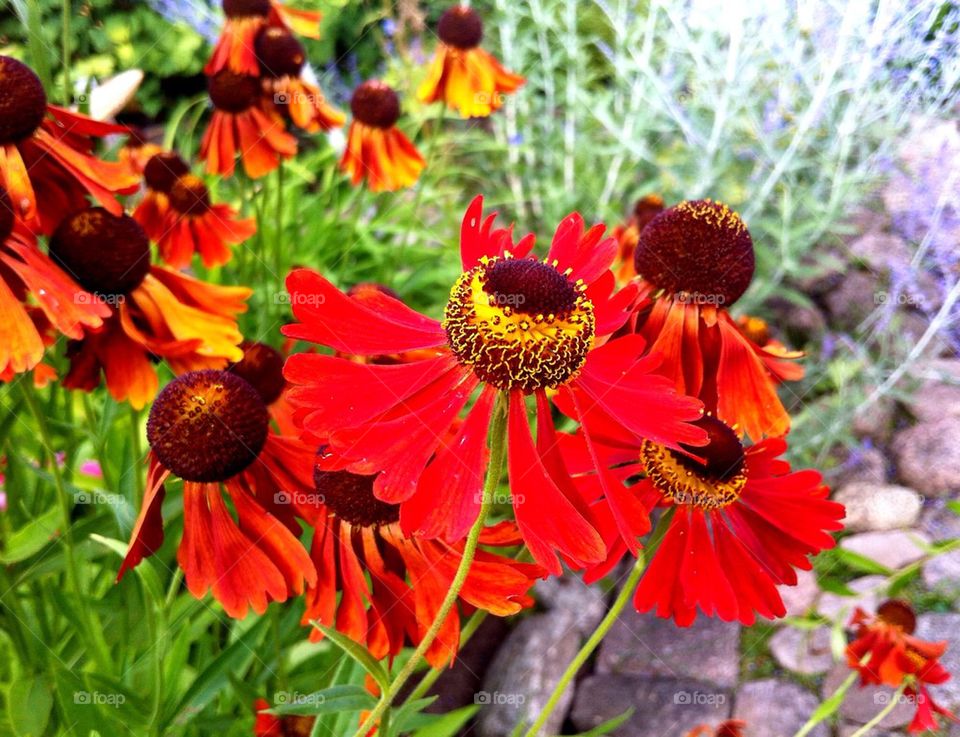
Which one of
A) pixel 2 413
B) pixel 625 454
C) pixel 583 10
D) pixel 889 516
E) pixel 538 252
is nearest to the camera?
pixel 625 454

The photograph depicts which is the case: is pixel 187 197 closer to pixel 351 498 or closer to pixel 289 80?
pixel 289 80

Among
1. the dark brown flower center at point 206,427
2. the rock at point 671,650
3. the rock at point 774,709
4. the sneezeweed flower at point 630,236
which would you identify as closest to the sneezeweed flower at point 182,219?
the sneezeweed flower at point 630,236

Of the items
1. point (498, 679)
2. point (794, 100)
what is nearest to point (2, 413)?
point (498, 679)

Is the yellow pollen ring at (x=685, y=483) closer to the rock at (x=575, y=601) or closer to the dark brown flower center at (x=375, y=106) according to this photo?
the rock at (x=575, y=601)

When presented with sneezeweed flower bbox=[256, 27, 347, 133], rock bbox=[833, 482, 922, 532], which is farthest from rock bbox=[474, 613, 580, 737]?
sneezeweed flower bbox=[256, 27, 347, 133]

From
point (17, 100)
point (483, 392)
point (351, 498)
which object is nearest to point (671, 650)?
point (351, 498)

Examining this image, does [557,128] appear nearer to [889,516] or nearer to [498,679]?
[889,516]
